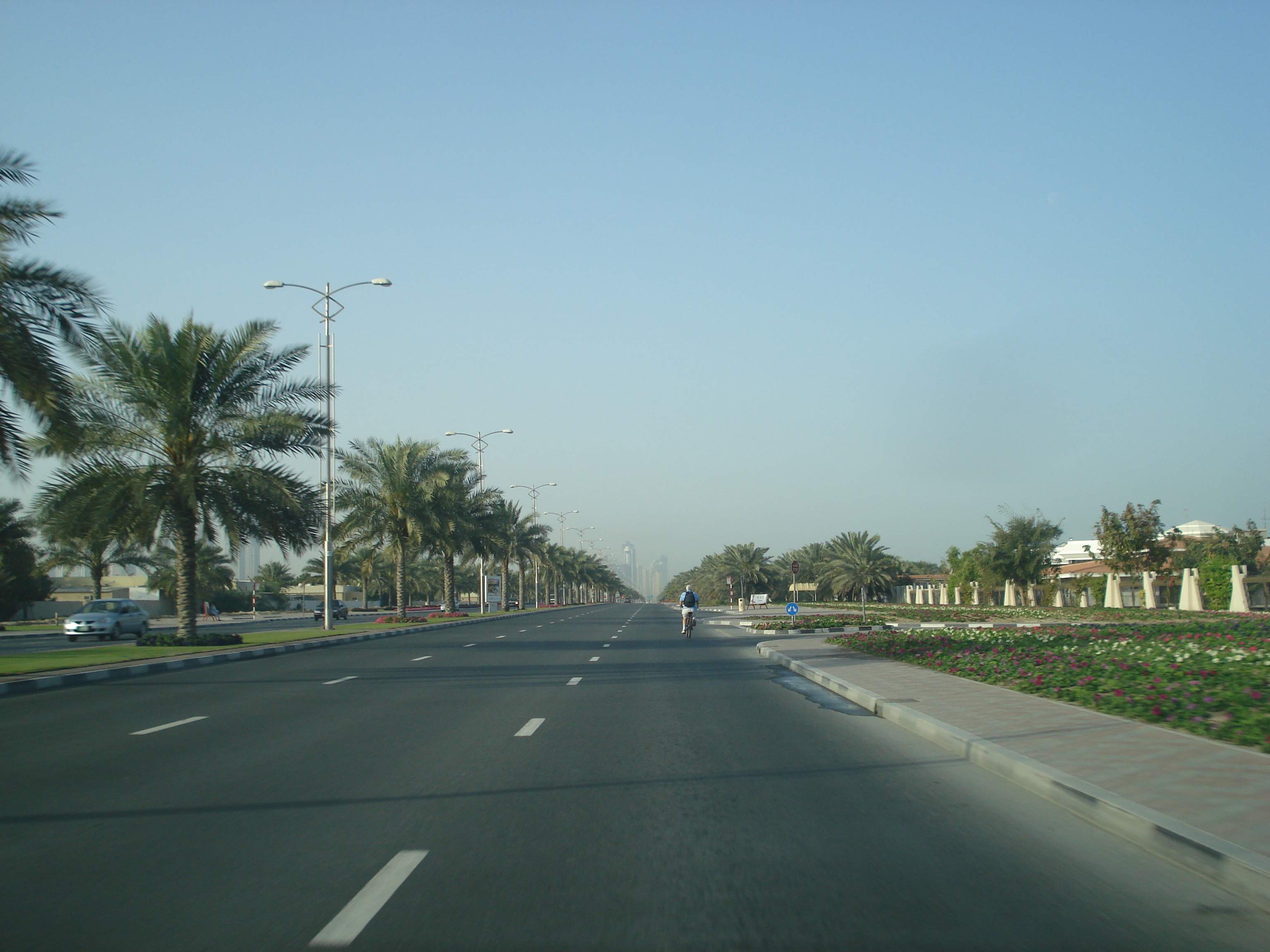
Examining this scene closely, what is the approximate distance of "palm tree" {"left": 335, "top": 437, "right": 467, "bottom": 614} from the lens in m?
46.6

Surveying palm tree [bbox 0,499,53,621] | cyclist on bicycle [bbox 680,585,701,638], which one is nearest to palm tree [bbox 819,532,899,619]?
cyclist on bicycle [bbox 680,585,701,638]

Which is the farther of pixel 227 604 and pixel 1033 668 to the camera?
pixel 227 604

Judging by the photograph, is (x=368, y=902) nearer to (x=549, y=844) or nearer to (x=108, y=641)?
(x=549, y=844)

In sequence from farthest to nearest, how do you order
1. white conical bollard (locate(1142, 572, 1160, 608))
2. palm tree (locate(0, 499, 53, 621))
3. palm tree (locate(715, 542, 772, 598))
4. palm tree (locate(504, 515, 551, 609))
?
1. palm tree (locate(715, 542, 772, 598))
2. palm tree (locate(504, 515, 551, 609))
3. palm tree (locate(0, 499, 53, 621))
4. white conical bollard (locate(1142, 572, 1160, 608))

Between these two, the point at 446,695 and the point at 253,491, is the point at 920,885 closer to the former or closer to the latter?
the point at 446,695

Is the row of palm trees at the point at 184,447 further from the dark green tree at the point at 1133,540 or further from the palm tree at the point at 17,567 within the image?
the dark green tree at the point at 1133,540

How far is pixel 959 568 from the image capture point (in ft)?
219

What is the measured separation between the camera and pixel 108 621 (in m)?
37.0

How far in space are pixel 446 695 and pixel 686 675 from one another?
17.1ft

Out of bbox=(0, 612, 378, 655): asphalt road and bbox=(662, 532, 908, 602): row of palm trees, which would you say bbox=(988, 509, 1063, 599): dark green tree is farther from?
bbox=(0, 612, 378, 655): asphalt road

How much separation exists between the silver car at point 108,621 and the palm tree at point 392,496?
995cm

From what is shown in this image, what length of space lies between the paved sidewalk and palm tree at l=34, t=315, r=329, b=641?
61.3ft

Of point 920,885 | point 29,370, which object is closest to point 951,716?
point 920,885

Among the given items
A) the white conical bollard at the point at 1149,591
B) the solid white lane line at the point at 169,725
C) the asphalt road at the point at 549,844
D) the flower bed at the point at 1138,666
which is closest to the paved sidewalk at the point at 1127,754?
the flower bed at the point at 1138,666
